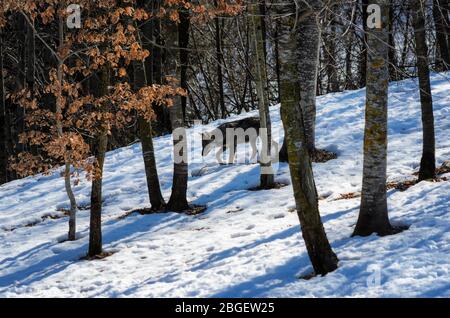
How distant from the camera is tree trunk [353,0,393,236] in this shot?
24.5ft

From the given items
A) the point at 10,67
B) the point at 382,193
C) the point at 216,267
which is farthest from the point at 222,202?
the point at 10,67

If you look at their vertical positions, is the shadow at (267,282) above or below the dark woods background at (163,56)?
below

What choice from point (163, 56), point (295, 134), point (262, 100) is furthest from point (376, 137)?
point (163, 56)

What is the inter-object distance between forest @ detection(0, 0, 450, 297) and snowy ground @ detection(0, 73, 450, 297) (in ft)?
0.13

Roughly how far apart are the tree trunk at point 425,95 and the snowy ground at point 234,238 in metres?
0.48

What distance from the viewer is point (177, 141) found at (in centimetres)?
1152

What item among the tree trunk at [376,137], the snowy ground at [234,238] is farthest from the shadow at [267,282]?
the tree trunk at [376,137]

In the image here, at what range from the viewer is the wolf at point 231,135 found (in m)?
15.7

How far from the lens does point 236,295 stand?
6.72 m

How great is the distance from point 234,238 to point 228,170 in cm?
476

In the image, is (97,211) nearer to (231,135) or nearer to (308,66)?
(308,66)

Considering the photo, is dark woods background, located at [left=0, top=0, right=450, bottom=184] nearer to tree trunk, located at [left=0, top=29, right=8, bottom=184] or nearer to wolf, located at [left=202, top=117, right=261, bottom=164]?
tree trunk, located at [left=0, top=29, right=8, bottom=184]

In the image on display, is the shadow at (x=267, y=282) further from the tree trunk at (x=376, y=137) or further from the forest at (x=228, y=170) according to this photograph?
the tree trunk at (x=376, y=137)

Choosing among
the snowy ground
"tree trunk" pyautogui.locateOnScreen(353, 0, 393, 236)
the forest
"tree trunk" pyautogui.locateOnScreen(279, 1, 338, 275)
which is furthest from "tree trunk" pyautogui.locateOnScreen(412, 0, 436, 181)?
"tree trunk" pyautogui.locateOnScreen(279, 1, 338, 275)
